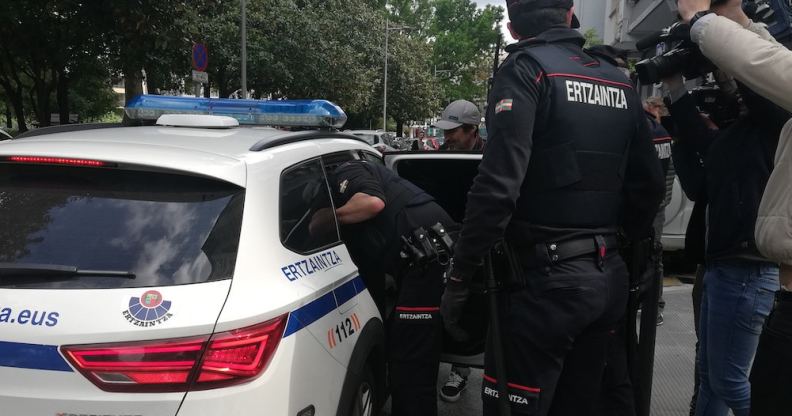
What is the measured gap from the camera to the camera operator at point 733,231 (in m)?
2.39

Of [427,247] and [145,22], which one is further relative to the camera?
[145,22]

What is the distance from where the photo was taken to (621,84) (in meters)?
2.37

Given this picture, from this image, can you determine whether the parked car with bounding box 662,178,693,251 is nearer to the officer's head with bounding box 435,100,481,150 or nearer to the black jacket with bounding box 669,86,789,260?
the officer's head with bounding box 435,100,481,150

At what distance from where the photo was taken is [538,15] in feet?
7.71

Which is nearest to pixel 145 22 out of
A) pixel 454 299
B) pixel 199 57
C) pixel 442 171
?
pixel 199 57

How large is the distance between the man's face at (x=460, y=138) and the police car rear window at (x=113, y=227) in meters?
3.04

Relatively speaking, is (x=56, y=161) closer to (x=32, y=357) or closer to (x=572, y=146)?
(x=32, y=357)

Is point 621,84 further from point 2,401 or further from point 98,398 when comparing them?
point 2,401

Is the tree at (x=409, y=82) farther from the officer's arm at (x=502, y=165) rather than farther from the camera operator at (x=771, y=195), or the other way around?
the camera operator at (x=771, y=195)

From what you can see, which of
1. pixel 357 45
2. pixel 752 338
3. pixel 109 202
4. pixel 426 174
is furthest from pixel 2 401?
pixel 357 45

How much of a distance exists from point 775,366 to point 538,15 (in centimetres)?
145

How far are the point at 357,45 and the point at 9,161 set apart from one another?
29.4 meters

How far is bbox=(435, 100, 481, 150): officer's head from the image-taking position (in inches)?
187

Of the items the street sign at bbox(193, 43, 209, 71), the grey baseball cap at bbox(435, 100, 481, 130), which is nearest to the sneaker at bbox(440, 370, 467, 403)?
the grey baseball cap at bbox(435, 100, 481, 130)
